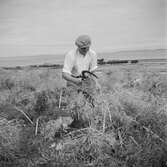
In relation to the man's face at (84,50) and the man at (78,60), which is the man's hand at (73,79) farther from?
the man's face at (84,50)

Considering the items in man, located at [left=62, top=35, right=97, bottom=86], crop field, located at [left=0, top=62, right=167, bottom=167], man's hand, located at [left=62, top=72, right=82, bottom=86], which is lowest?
crop field, located at [left=0, top=62, right=167, bottom=167]

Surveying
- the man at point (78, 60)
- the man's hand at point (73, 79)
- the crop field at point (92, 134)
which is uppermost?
the man at point (78, 60)

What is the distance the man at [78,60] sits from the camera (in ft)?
8.97

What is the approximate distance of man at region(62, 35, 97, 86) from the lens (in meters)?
2.73

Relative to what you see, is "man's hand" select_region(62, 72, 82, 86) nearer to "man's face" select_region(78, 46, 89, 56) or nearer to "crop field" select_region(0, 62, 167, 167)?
"crop field" select_region(0, 62, 167, 167)

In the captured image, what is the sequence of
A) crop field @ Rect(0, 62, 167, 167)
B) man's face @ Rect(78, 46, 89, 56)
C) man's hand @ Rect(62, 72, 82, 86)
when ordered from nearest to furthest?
crop field @ Rect(0, 62, 167, 167) < man's hand @ Rect(62, 72, 82, 86) < man's face @ Rect(78, 46, 89, 56)

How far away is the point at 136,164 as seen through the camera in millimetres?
1974

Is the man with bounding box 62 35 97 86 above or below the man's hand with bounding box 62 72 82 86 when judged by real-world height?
above

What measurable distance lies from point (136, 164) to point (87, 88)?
0.85 metres

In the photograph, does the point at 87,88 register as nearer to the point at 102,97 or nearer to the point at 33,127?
the point at 102,97

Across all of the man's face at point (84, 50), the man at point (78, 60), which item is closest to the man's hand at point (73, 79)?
the man at point (78, 60)

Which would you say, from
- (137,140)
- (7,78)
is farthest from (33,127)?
(7,78)

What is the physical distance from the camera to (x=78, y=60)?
9.55 feet

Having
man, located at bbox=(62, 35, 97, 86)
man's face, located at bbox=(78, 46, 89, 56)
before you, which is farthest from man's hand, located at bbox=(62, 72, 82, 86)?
man's face, located at bbox=(78, 46, 89, 56)
